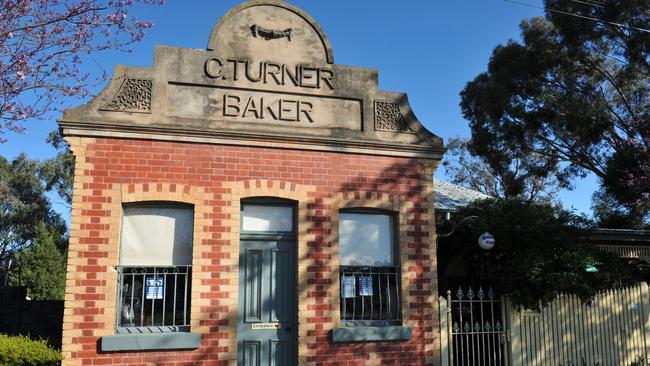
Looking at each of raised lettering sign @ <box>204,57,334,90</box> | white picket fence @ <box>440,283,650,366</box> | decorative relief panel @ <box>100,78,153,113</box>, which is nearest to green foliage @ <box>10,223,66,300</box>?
decorative relief panel @ <box>100,78,153,113</box>

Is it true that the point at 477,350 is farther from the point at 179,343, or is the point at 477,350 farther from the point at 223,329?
the point at 179,343

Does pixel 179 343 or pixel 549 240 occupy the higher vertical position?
pixel 549 240

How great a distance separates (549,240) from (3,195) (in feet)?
128

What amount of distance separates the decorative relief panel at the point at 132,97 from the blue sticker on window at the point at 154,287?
2.41m

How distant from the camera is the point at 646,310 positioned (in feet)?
33.6

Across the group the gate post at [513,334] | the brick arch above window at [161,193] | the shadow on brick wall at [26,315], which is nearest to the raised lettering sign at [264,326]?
the brick arch above window at [161,193]

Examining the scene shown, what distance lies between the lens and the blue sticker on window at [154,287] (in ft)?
25.4

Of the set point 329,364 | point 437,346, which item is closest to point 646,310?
point 437,346

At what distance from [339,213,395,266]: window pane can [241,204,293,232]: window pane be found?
2.78ft

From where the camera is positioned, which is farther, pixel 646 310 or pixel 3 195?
pixel 3 195

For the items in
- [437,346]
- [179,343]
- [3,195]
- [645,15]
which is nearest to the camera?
[179,343]

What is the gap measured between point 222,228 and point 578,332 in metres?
6.28

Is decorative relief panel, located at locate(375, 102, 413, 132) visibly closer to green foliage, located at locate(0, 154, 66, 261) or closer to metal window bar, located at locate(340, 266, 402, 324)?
metal window bar, located at locate(340, 266, 402, 324)

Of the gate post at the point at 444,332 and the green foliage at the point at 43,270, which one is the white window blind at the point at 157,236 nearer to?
the gate post at the point at 444,332
